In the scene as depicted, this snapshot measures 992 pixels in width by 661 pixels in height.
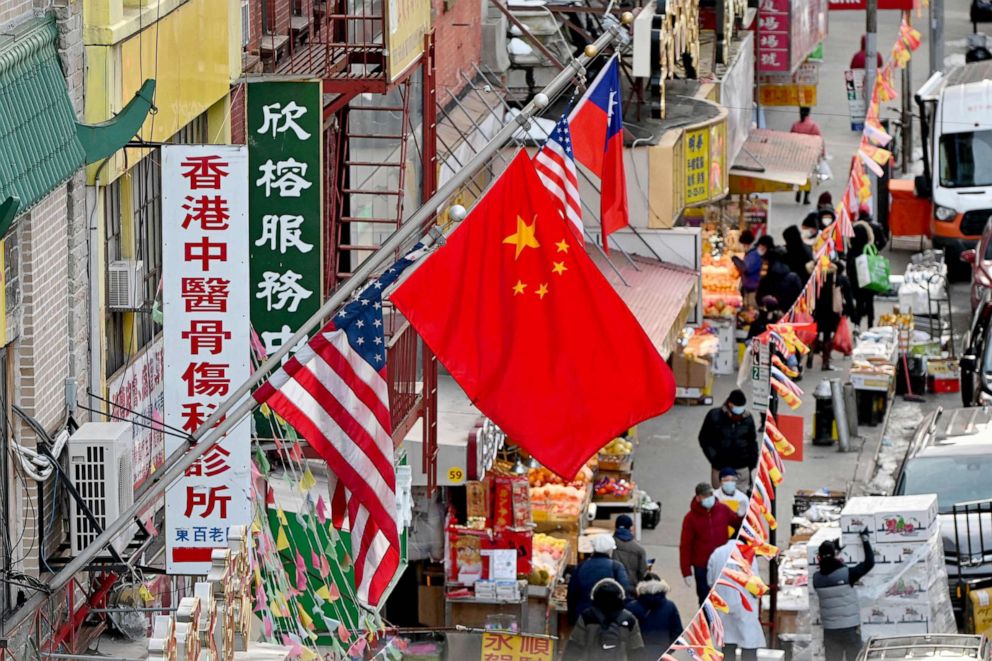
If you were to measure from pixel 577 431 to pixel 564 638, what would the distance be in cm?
730

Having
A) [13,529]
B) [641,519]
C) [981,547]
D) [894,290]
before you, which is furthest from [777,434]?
[894,290]

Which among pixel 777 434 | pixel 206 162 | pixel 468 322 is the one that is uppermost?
pixel 206 162

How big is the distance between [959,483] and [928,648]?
16.7ft

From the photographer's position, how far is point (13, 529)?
1164cm

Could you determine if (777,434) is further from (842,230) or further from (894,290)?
(894,290)

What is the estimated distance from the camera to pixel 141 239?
1364 centimetres

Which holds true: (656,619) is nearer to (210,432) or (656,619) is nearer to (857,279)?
(210,432)

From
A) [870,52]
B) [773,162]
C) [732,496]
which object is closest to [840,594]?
[732,496]

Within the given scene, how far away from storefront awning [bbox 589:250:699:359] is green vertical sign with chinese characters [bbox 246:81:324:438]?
726cm

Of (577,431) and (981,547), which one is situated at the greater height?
(577,431)

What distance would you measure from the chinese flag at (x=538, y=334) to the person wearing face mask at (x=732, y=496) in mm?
8120

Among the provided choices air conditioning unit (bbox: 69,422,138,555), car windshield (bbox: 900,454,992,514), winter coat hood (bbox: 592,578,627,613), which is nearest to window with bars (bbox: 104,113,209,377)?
air conditioning unit (bbox: 69,422,138,555)

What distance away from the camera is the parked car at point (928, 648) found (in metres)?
15.5

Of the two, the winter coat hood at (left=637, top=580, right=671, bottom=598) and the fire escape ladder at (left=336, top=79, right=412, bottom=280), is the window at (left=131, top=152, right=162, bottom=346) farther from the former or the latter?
the winter coat hood at (left=637, top=580, right=671, bottom=598)
